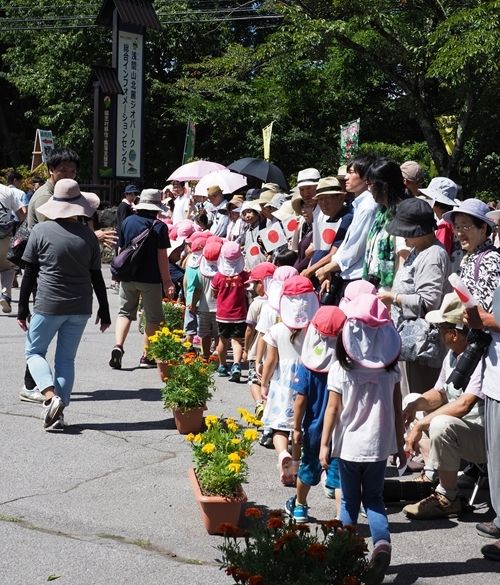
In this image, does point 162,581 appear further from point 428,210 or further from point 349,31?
point 349,31

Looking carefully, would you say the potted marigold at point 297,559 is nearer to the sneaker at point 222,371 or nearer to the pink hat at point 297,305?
the pink hat at point 297,305

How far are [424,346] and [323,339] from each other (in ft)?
3.62

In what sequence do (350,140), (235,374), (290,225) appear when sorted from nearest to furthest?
1. (290,225)
2. (235,374)
3. (350,140)

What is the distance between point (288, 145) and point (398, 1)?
8203 millimetres

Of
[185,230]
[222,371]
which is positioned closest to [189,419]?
[222,371]

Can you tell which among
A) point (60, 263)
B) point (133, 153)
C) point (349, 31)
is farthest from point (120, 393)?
point (133, 153)

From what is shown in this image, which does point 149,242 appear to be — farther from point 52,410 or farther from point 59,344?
point 52,410

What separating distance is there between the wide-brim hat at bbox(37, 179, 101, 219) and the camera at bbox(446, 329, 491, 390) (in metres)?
3.74

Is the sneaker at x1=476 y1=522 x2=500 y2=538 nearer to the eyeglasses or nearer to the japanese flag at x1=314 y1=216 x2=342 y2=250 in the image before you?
the eyeglasses

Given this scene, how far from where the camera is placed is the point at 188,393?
26.5ft

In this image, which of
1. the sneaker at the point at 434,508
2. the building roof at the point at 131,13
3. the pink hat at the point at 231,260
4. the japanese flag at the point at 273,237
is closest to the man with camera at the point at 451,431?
the sneaker at the point at 434,508

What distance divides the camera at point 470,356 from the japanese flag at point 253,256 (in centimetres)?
543

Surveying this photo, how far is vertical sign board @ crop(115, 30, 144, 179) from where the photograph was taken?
23438mm

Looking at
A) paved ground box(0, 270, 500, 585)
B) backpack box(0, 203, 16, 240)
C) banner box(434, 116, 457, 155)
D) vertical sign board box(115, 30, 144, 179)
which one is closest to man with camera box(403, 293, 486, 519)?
paved ground box(0, 270, 500, 585)
